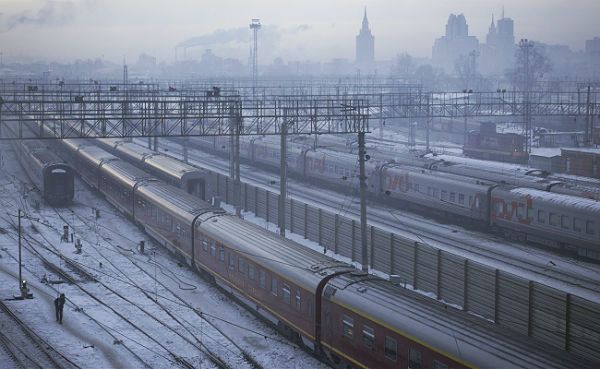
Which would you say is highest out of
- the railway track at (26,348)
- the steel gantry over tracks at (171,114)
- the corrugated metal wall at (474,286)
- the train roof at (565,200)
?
the steel gantry over tracks at (171,114)

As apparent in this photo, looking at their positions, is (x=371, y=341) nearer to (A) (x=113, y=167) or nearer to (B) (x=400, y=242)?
(B) (x=400, y=242)

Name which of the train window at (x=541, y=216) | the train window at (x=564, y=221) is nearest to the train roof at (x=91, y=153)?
the train window at (x=541, y=216)

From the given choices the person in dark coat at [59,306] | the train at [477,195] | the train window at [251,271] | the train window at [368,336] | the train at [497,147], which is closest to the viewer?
the train window at [368,336]

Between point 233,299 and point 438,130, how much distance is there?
7241 cm

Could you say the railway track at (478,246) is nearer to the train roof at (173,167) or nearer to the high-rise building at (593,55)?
the train roof at (173,167)

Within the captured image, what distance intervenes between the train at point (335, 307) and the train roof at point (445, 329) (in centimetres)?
2

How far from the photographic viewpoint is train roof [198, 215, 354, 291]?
17828mm

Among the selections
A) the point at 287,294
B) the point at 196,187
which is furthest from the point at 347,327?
the point at 196,187

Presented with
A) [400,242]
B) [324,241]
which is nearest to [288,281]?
[400,242]

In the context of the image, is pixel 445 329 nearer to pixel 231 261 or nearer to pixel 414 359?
pixel 414 359

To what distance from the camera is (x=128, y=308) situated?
22.3 metres

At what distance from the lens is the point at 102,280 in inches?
1009

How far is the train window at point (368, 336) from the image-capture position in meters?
15.1

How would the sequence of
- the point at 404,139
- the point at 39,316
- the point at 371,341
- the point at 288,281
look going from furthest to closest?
1. the point at 404,139
2. the point at 39,316
3. the point at 288,281
4. the point at 371,341
